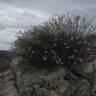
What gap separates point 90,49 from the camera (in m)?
11.6

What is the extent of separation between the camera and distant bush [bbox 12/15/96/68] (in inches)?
446

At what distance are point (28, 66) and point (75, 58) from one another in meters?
1.54

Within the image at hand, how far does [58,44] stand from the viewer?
1143cm

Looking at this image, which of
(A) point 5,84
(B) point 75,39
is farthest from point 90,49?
(A) point 5,84

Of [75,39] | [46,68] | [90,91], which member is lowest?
[90,91]

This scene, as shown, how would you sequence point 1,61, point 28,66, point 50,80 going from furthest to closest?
point 1,61 < point 28,66 < point 50,80

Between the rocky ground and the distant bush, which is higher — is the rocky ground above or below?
below

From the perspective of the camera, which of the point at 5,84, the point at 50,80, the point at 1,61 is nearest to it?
the point at 50,80

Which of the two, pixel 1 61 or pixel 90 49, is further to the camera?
pixel 1 61

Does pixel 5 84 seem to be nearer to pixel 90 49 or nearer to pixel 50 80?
pixel 50 80

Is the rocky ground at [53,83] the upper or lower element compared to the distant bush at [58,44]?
lower

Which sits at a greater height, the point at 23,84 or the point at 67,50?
the point at 67,50

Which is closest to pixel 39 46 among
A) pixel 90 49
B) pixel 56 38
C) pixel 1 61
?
pixel 56 38

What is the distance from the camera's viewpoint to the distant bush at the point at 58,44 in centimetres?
1134
